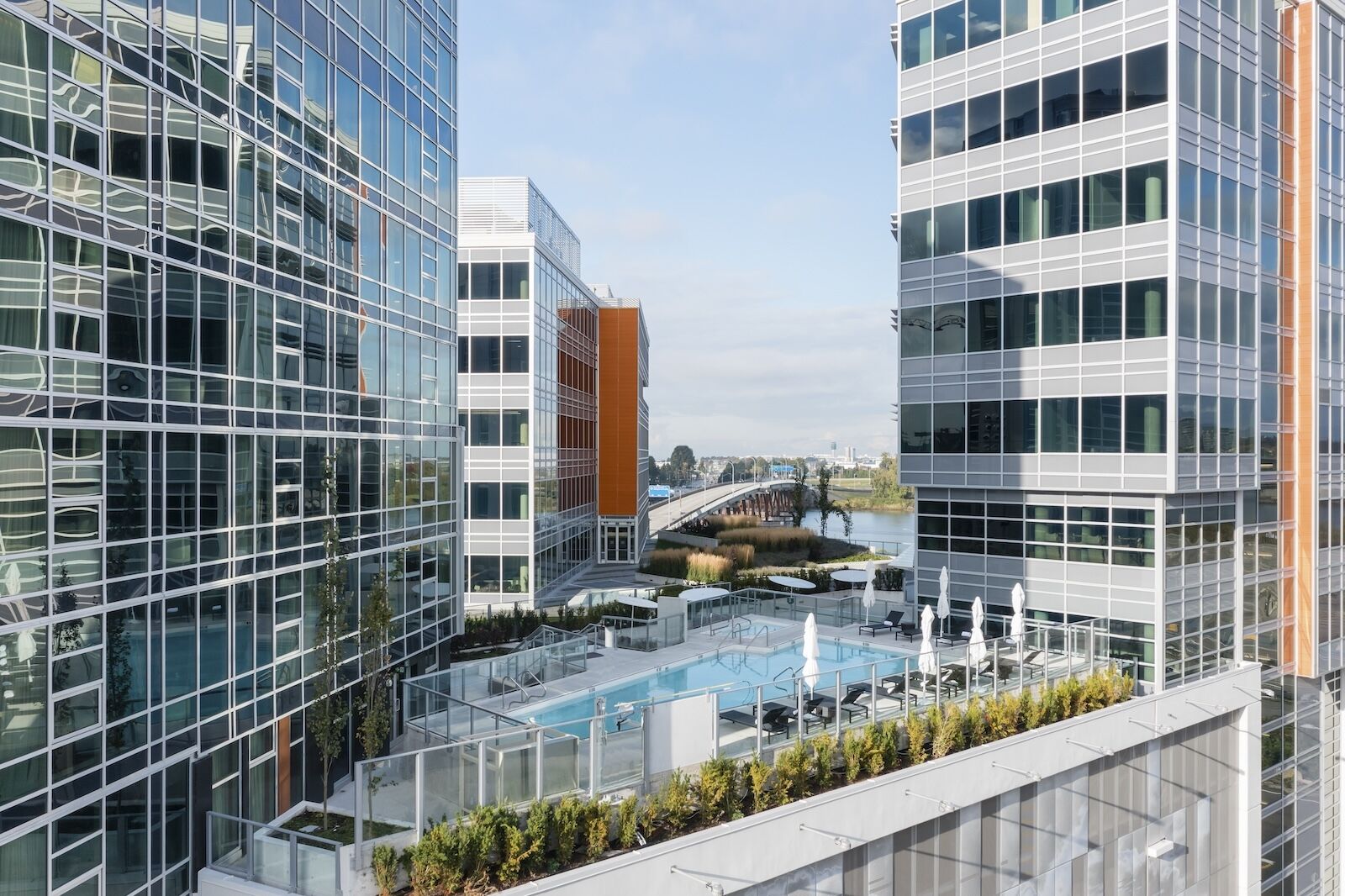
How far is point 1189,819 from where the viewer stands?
70.0 feet

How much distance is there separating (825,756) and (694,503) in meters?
76.2

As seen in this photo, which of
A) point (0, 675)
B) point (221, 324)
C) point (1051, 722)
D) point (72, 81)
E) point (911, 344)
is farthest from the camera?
point (911, 344)

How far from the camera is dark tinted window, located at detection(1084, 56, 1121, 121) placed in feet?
71.4

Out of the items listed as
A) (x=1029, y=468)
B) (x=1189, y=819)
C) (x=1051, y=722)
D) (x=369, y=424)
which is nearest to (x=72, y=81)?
(x=369, y=424)

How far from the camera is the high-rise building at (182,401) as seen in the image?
10.5 meters

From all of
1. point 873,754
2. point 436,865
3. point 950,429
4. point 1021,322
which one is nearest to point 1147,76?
point 1021,322

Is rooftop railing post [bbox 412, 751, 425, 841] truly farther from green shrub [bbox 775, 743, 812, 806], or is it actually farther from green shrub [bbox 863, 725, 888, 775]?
green shrub [bbox 863, 725, 888, 775]

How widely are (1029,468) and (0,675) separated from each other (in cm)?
2090

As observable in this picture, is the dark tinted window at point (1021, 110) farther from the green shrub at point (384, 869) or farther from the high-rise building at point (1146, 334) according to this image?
the green shrub at point (384, 869)

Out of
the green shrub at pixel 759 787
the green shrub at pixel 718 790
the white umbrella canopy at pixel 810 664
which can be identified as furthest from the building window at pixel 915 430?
the green shrub at pixel 718 790

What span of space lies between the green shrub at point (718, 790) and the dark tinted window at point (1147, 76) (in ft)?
58.8

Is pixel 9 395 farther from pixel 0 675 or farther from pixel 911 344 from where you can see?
pixel 911 344

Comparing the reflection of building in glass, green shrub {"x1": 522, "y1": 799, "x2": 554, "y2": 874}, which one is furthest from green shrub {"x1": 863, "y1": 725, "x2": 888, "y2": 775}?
the reflection of building in glass

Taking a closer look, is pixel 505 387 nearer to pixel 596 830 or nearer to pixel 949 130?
pixel 949 130
